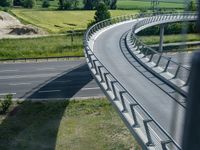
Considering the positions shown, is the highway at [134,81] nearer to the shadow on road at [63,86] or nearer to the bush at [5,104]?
the shadow on road at [63,86]

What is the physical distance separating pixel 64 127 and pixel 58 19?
6476 centimetres

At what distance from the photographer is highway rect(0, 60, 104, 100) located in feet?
106

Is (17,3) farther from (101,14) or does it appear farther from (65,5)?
(101,14)

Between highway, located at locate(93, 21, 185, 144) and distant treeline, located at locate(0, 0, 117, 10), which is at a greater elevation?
highway, located at locate(93, 21, 185, 144)

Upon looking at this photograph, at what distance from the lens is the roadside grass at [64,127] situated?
2398cm

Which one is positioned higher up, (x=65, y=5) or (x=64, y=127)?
(x=65, y=5)

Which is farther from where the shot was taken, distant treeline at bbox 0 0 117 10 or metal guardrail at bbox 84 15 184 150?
distant treeline at bbox 0 0 117 10

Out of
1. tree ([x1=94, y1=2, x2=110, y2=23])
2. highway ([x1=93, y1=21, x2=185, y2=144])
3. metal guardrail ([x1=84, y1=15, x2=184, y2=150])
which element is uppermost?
metal guardrail ([x1=84, y1=15, x2=184, y2=150])

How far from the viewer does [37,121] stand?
27.6 meters

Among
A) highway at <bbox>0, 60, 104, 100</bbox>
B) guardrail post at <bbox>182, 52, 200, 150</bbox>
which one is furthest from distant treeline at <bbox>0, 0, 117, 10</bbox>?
guardrail post at <bbox>182, 52, 200, 150</bbox>

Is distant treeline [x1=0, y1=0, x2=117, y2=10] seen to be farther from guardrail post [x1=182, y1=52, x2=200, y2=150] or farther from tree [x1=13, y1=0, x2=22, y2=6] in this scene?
guardrail post [x1=182, y1=52, x2=200, y2=150]

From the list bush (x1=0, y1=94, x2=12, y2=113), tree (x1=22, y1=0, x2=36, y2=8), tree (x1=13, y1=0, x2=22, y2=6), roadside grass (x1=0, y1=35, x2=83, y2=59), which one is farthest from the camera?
tree (x1=13, y1=0, x2=22, y2=6)

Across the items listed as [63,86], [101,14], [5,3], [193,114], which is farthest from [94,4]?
[193,114]

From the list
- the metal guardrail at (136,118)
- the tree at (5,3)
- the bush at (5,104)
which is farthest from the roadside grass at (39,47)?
the tree at (5,3)
